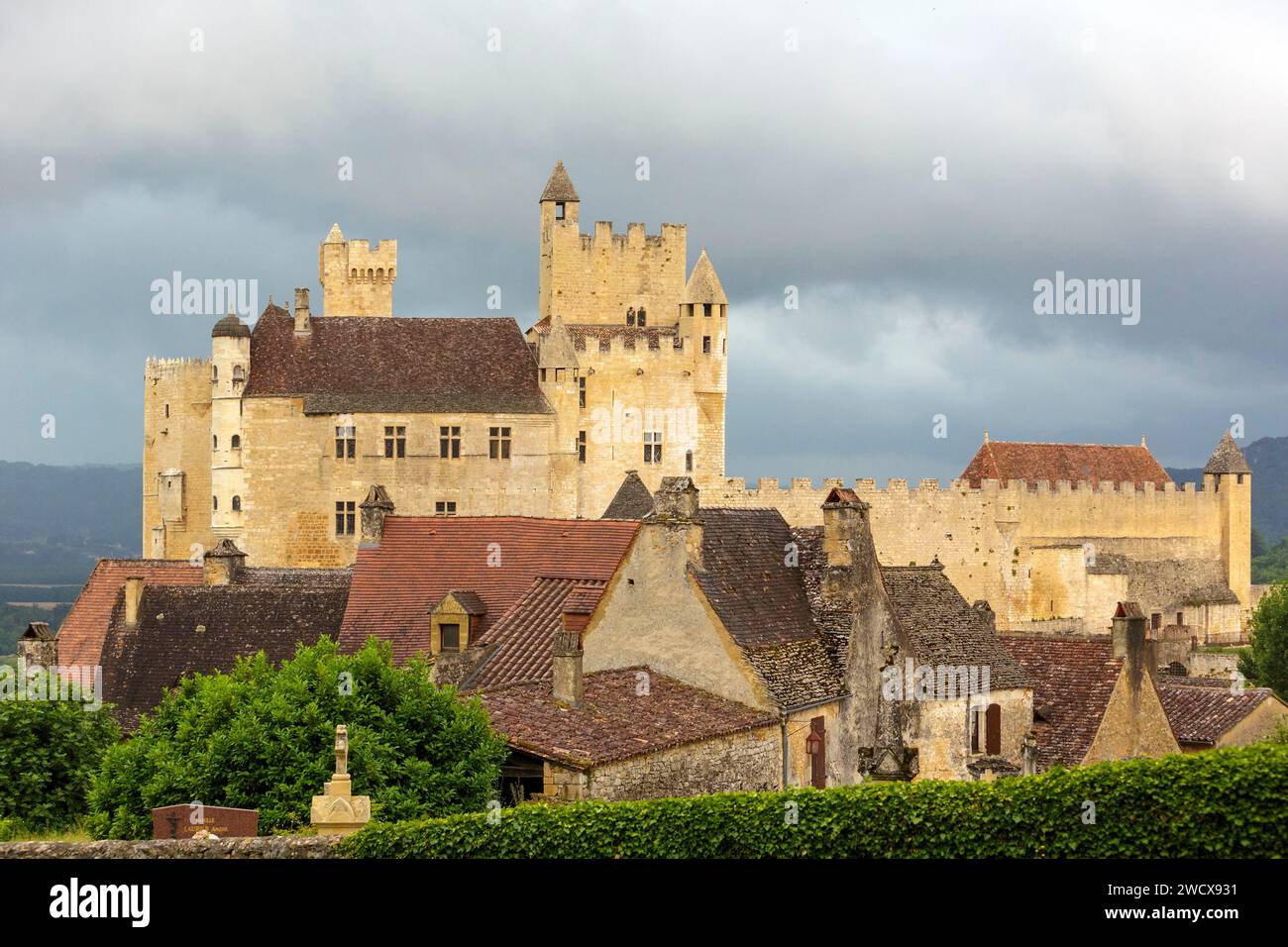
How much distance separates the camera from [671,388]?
7419 cm

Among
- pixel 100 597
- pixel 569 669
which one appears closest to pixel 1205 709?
pixel 569 669

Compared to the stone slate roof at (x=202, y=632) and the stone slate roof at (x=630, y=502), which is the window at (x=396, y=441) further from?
the stone slate roof at (x=202, y=632)

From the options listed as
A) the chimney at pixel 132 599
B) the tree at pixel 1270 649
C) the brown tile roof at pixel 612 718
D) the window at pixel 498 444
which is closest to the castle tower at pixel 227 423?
the window at pixel 498 444

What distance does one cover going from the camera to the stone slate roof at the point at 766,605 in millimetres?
30625

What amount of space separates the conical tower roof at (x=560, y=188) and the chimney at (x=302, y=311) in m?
11.9

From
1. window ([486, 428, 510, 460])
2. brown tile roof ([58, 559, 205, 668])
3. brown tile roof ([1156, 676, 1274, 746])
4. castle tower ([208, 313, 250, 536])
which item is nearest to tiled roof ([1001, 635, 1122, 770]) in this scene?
brown tile roof ([1156, 676, 1274, 746])

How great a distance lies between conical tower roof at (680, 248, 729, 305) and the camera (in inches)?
2977

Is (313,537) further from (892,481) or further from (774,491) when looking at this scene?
(892,481)

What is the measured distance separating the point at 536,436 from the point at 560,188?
1402 cm

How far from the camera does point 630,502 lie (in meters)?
57.3

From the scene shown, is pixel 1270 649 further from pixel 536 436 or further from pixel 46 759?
pixel 46 759
